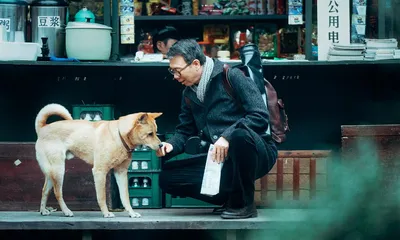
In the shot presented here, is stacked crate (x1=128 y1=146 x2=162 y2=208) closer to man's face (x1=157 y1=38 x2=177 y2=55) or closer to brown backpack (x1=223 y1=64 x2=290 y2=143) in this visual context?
man's face (x1=157 y1=38 x2=177 y2=55)

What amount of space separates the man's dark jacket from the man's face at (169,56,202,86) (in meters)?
0.13

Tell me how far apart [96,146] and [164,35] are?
2.03m

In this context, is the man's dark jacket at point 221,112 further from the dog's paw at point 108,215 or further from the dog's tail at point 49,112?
the dog's tail at point 49,112

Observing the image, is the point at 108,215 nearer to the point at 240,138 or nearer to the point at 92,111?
the point at 92,111

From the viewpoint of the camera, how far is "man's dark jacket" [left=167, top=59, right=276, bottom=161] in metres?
6.66

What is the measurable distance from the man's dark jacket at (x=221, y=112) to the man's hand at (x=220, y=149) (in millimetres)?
42

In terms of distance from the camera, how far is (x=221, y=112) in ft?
22.5

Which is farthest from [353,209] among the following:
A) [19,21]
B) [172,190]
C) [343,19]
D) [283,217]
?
[19,21]

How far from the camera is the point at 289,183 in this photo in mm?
7836

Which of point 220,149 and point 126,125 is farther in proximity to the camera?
point 126,125

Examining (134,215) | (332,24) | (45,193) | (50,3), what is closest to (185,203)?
(134,215)

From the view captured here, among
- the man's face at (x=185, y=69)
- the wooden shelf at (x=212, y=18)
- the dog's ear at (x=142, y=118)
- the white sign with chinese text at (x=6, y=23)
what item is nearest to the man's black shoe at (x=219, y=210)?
the dog's ear at (x=142, y=118)

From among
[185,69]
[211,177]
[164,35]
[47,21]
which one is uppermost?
[47,21]

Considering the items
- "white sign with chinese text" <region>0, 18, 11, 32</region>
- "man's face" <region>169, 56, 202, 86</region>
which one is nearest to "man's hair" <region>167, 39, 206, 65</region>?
"man's face" <region>169, 56, 202, 86</region>
